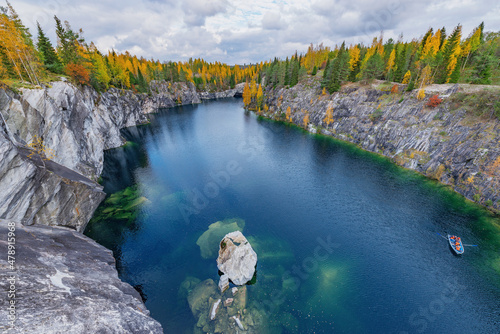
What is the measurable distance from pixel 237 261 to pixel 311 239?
14958 millimetres

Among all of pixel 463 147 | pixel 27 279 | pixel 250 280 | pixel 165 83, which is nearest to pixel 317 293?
pixel 250 280

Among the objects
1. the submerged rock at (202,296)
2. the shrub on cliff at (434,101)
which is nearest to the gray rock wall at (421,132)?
the shrub on cliff at (434,101)

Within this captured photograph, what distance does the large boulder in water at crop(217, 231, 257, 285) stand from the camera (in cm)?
2681

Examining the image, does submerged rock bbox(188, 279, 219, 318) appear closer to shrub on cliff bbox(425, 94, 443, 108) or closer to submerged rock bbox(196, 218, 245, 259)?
submerged rock bbox(196, 218, 245, 259)

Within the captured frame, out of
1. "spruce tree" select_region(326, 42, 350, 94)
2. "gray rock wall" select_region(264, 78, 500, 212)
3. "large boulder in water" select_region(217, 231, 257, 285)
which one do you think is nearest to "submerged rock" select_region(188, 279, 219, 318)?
"large boulder in water" select_region(217, 231, 257, 285)

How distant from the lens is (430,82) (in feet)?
234

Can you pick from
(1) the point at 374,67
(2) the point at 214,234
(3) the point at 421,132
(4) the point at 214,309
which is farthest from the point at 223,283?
(1) the point at 374,67

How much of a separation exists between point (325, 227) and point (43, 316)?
38028 mm

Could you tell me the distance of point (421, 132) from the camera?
60.8 m

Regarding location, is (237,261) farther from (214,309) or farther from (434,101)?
(434,101)

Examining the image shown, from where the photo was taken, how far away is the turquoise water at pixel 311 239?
78.0ft

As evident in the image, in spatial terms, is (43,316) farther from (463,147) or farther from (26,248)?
(463,147)

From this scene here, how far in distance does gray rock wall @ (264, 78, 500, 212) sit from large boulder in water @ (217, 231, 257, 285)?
5224 cm

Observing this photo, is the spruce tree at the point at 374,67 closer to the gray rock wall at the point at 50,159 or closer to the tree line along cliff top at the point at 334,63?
the tree line along cliff top at the point at 334,63
